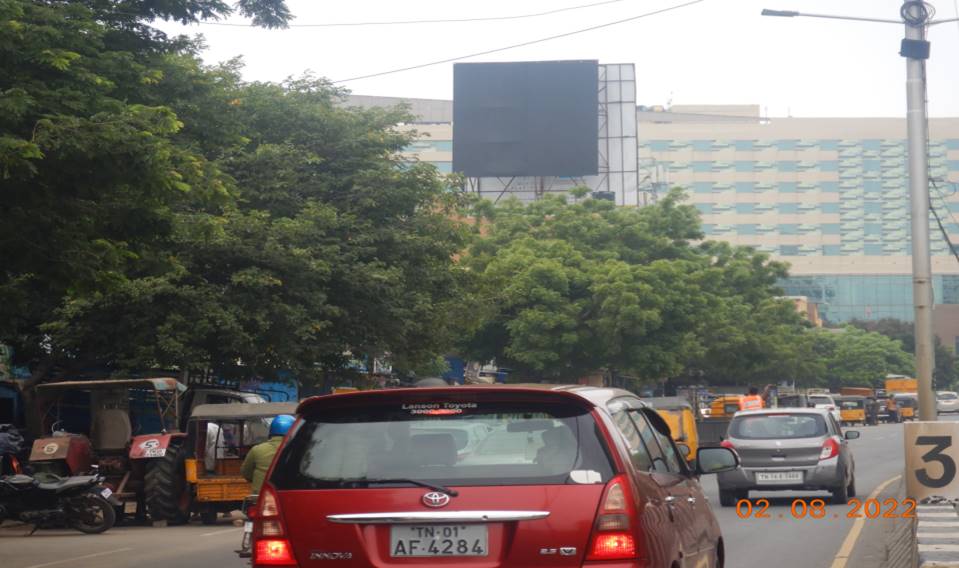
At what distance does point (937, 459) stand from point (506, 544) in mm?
10027

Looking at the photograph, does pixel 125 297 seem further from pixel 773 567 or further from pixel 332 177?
pixel 773 567

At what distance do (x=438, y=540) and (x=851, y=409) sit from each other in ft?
261

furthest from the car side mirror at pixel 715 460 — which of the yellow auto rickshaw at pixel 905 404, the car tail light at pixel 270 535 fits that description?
the yellow auto rickshaw at pixel 905 404

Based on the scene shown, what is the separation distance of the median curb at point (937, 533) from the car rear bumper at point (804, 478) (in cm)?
560

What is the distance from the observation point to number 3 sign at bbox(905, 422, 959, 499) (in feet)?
45.9

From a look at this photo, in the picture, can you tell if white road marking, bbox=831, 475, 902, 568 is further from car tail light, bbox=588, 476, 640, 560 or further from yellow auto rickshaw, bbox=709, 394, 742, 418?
yellow auto rickshaw, bbox=709, 394, 742, 418

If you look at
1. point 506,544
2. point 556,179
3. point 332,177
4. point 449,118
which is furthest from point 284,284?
point 449,118

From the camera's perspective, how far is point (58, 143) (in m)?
11.6

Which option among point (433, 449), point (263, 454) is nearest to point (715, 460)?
point (433, 449)

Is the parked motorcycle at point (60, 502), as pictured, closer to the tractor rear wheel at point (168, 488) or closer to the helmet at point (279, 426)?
the tractor rear wheel at point (168, 488)

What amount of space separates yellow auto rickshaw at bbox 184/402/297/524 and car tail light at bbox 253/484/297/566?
14.9 m

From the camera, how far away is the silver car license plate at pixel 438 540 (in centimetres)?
543

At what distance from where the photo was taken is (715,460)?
25.9 ft

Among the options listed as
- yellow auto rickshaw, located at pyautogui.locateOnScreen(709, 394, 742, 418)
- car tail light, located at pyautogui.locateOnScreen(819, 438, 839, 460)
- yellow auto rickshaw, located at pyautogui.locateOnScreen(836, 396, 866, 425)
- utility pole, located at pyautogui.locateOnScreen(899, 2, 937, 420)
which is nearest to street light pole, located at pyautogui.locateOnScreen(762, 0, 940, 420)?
utility pole, located at pyautogui.locateOnScreen(899, 2, 937, 420)
